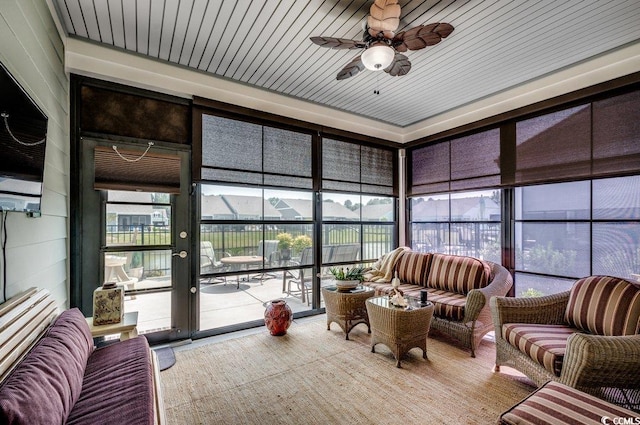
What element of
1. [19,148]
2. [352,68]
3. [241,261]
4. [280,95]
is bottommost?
[241,261]

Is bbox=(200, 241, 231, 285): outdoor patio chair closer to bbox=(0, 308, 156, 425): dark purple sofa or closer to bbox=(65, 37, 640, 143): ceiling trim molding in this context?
bbox=(0, 308, 156, 425): dark purple sofa

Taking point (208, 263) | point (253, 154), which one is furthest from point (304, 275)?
point (253, 154)

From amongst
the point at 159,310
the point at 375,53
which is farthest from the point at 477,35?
the point at 159,310

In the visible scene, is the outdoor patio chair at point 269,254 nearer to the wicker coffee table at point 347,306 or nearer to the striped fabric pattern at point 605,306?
the wicker coffee table at point 347,306

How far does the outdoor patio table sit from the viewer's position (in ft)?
12.3

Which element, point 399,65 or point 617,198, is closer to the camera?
point 399,65

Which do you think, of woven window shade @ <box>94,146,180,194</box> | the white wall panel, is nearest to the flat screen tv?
the white wall panel

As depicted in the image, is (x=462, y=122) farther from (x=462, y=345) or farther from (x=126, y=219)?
(x=126, y=219)

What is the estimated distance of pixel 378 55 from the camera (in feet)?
7.70

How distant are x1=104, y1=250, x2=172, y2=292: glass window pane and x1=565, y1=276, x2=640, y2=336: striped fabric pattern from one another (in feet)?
13.1

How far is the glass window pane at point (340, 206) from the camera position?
4.64 meters

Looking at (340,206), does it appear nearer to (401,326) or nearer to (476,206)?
(476,206)

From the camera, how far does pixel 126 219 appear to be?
321 centimetres

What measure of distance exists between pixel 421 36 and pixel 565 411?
8.28 ft
